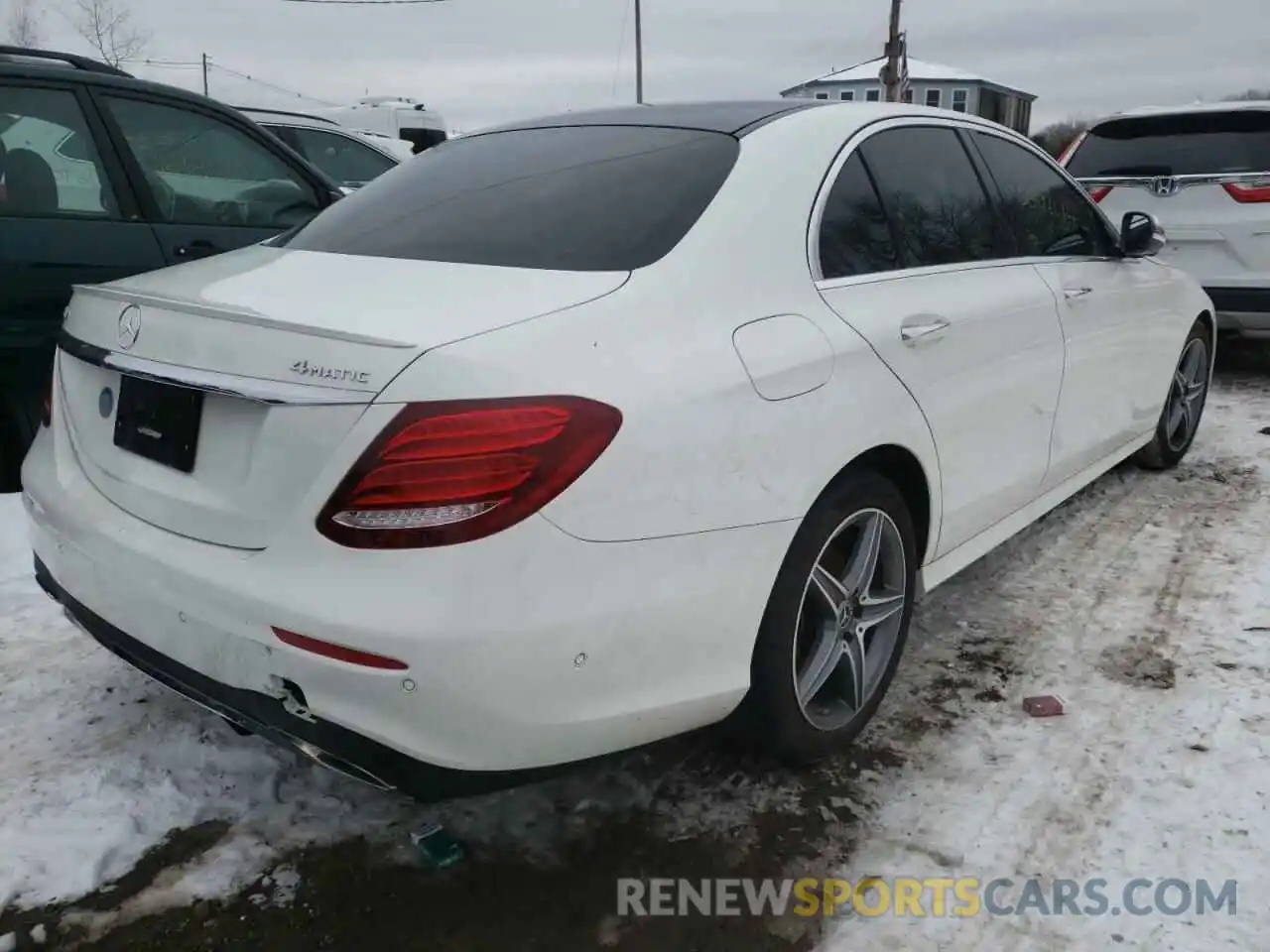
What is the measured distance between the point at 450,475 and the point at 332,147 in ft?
27.7

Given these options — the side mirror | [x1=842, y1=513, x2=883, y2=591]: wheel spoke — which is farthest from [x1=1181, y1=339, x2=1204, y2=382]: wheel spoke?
[x1=842, y1=513, x2=883, y2=591]: wheel spoke

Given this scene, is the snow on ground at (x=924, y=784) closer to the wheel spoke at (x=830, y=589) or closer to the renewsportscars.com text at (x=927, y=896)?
the renewsportscars.com text at (x=927, y=896)

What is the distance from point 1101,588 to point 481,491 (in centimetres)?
274

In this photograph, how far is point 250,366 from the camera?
1.91 m

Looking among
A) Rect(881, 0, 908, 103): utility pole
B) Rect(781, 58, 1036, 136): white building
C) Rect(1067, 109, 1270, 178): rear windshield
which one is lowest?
Rect(1067, 109, 1270, 178): rear windshield

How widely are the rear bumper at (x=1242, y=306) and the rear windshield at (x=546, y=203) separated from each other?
5.03 metres

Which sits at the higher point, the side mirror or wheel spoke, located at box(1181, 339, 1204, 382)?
the side mirror

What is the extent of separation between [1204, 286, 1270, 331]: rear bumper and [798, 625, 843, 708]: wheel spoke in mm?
4998

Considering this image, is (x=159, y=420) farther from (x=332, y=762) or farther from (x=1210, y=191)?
(x=1210, y=191)

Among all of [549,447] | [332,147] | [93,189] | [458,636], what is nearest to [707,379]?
[549,447]

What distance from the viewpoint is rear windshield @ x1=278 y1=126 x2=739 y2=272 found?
2.29m

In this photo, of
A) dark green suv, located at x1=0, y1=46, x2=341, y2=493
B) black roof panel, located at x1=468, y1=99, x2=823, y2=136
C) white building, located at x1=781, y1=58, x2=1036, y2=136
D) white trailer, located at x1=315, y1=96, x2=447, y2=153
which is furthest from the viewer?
white building, located at x1=781, y1=58, x2=1036, y2=136

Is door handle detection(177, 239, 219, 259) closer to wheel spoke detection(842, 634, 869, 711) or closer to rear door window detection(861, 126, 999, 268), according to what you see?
rear door window detection(861, 126, 999, 268)

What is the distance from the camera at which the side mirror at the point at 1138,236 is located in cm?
406
